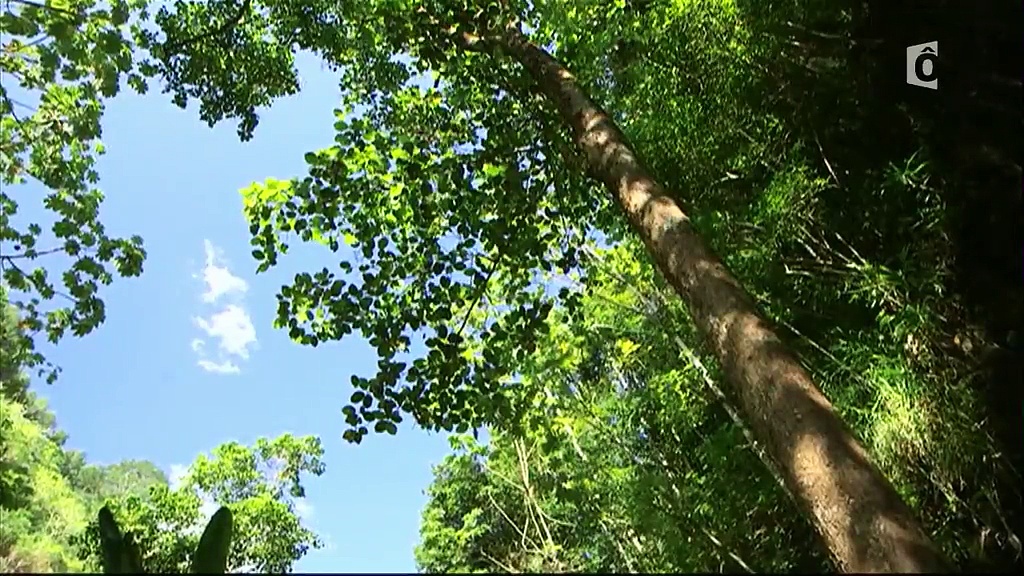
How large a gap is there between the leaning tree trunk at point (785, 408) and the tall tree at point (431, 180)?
0.09 feet

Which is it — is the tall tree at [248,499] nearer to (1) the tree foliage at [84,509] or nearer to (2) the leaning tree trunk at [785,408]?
(1) the tree foliage at [84,509]

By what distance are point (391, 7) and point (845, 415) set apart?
3.06 meters

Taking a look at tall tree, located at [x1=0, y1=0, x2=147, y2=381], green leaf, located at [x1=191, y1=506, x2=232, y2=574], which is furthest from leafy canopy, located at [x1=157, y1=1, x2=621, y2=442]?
green leaf, located at [x1=191, y1=506, x2=232, y2=574]

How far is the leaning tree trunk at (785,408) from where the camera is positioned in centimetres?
120

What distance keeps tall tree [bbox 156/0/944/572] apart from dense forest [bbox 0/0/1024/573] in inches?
0.7

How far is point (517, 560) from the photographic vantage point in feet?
5.49

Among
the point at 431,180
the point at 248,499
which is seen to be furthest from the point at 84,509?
the point at 248,499

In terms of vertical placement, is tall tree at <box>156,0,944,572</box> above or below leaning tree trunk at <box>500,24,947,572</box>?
above

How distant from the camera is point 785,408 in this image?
151 centimetres

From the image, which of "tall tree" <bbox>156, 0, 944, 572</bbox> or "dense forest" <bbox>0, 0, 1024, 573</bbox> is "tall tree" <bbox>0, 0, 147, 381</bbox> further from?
"tall tree" <bbox>156, 0, 944, 572</bbox>

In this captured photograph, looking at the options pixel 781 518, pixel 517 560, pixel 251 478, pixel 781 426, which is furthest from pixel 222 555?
pixel 251 478

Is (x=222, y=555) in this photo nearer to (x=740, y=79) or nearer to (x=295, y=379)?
(x=740, y=79)

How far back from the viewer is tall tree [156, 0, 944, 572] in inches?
127

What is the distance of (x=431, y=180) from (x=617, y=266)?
1.41 m
